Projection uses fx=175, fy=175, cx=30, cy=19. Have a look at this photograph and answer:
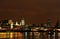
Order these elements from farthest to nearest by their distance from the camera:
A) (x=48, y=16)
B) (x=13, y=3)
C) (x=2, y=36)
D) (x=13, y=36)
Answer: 1. (x=13, y=3)
2. (x=48, y=16)
3. (x=2, y=36)
4. (x=13, y=36)

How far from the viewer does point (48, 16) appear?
501 cm

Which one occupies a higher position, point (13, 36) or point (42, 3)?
point (42, 3)

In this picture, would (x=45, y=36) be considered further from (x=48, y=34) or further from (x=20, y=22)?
(x=20, y=22)

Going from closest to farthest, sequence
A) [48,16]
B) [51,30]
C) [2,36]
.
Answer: [51,30] → [2,36] → [48,16]

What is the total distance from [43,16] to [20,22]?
1.47 m

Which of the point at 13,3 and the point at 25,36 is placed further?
the point at 13,3

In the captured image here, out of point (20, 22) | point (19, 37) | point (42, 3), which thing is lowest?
point (19, 37)

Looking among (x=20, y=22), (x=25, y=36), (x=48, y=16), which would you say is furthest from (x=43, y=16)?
(x=25, y=36)

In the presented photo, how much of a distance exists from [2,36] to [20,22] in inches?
19.3

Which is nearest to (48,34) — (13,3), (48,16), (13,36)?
(13,36)

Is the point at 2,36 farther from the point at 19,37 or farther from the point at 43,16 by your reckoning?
the point at 43,16

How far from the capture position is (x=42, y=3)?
522cm

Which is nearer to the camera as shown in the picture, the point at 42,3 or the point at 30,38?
the point at 30,38

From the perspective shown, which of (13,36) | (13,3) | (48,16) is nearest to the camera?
(13,36)
